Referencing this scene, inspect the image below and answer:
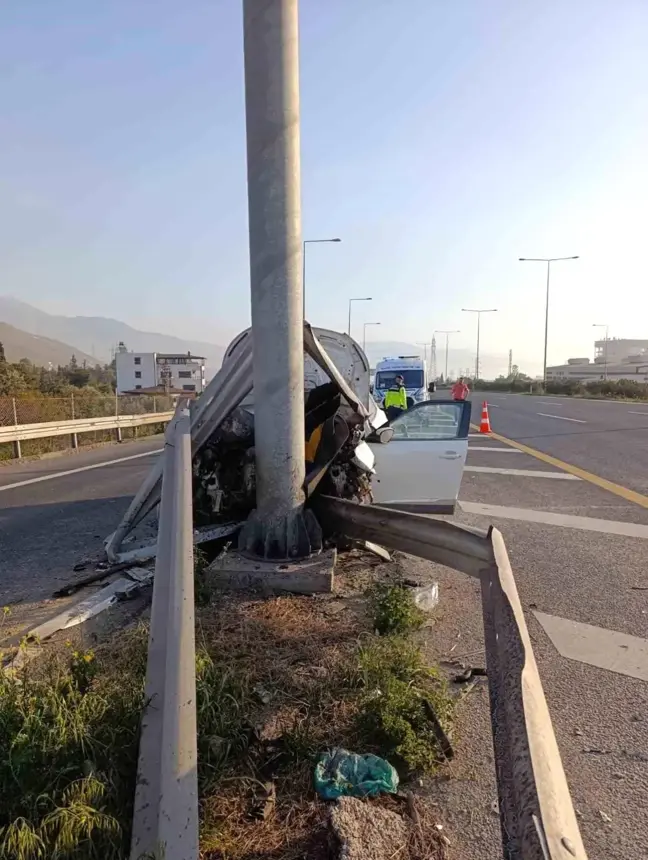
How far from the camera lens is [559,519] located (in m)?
7.55

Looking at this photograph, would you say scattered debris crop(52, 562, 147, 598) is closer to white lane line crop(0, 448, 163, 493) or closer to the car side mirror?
the car side mirror

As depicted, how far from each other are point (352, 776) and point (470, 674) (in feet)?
4.19

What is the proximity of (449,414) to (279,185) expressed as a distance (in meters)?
3.48

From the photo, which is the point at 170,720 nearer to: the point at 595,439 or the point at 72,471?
the point at 72,471

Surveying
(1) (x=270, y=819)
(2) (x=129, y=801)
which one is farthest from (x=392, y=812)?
(2) (x=129, y=801)

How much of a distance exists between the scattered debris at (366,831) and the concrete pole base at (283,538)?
8.46 feet

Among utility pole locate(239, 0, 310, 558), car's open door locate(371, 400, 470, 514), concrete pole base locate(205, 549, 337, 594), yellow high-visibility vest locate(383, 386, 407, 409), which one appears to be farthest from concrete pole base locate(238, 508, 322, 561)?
yellow high-visibility vest locate(383, 386, 407, 409)

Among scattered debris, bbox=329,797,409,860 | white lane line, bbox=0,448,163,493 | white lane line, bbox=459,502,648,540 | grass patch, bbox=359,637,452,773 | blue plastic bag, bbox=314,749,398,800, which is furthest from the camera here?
white lane line, bbox=0,448,163,493

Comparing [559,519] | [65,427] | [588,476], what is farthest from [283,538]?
[65,427]

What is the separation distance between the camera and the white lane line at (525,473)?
1032 centimetres

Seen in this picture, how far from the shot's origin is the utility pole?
4.41 meters

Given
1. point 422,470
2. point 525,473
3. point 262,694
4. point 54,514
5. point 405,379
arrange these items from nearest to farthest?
point 262,694 → point 422,470 → point 54,514 → point 525,473 → point 405,379

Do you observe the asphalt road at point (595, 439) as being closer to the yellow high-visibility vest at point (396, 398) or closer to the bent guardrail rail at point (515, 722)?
the yellow high-visibility vest at point (396, 398)

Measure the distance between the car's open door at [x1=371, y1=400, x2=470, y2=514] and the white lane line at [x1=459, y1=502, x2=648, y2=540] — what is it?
1.56 meters
